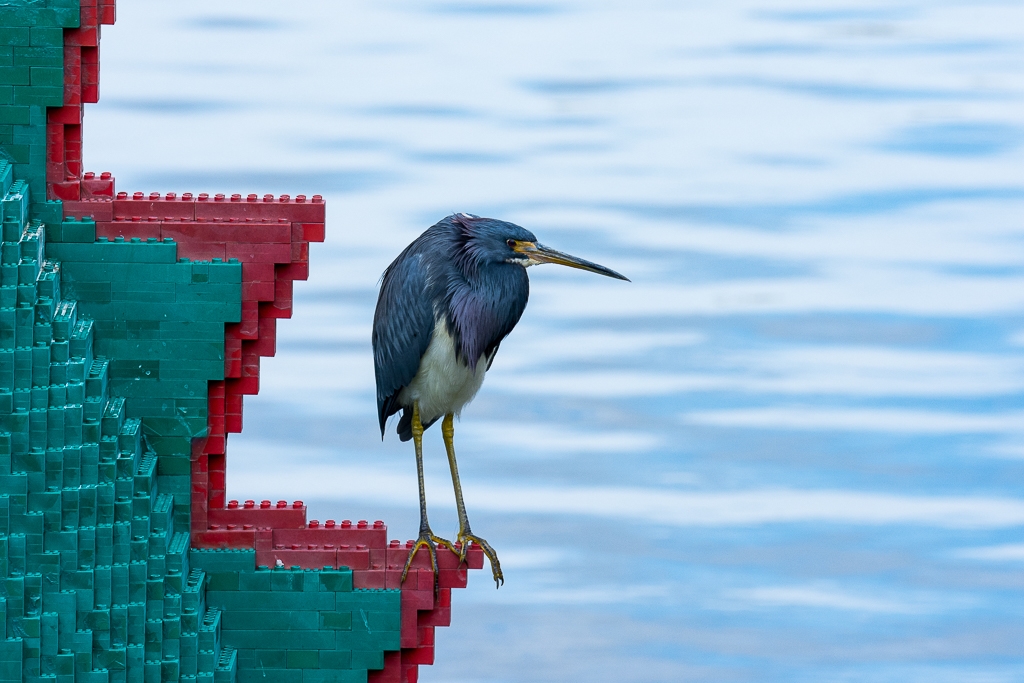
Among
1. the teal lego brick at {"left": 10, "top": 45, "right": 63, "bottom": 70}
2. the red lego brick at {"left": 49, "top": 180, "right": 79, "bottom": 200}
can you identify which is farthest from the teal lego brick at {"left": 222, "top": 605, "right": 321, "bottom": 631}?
the teal lego brick at {"left": 10, "top": 45, "right": 63, "bottom": 70}

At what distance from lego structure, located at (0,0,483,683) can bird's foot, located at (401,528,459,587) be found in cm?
7

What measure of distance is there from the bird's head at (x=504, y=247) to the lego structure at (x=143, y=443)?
119 centimetres

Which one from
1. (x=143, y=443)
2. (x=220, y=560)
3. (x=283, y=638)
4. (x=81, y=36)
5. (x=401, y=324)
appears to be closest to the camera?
(x=81, y=36)

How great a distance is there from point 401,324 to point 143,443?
2241 millimetres

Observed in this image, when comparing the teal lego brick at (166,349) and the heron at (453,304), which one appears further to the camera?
the heron at (453,304)

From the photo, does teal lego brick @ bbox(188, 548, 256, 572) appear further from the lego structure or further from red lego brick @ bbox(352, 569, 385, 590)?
red lego brick @ bbox(352, 569, 385, 590)

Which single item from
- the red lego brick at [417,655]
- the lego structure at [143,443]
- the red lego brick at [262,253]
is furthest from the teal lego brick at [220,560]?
the red lego brick at [262,253]

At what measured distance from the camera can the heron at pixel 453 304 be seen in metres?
15.3

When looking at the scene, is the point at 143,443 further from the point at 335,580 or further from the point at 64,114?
the point at 64,114

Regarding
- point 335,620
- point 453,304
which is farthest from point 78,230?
point 335,620

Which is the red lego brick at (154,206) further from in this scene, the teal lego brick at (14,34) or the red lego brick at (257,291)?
the teal lego brick at (14,34)

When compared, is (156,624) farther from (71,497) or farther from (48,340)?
(48,340)

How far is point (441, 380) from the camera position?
625 inches

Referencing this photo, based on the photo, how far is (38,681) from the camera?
45.1ft
